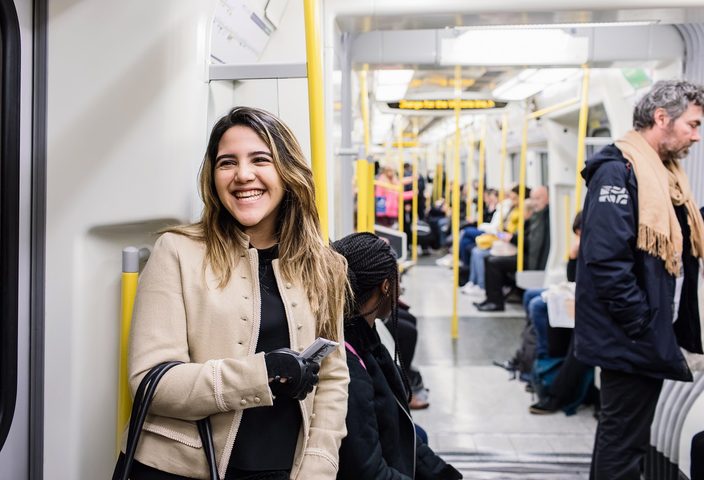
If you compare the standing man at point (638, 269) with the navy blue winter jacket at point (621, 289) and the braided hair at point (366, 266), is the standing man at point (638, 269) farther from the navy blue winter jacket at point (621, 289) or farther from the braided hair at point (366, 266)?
the braided hair at point (366, 266)

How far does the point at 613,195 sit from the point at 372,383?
134 centimetres

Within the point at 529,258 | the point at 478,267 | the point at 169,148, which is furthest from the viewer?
the point at 478,267

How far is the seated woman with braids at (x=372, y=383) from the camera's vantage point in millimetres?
1676

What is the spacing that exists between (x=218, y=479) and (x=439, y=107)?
20.6 feet

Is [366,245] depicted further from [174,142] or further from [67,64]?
[67,64]

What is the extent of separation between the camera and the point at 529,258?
824 cm

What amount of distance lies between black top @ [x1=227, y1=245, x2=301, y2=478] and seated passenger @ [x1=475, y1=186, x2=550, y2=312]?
6905 mm

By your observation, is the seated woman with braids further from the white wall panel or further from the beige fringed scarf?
the beige fringed scarf

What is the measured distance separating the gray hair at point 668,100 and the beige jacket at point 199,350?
1.83m

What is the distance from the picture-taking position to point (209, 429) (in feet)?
4.54

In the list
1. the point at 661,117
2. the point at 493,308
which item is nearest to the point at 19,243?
the point at 661,117

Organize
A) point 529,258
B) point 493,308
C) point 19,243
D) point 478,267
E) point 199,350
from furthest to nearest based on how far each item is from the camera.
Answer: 1. point 478,267
2. point 493,308
3. point 529,258
4. point 19,243
5. point 199,350

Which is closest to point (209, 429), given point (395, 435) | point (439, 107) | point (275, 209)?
point (275, 209)

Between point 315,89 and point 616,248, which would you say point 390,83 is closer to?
point 616,248
